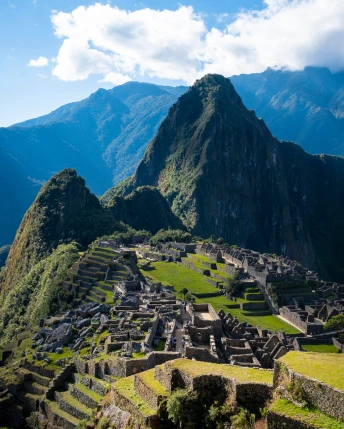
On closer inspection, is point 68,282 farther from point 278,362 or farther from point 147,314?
point 278,362

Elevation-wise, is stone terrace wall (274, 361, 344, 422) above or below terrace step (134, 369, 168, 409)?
above

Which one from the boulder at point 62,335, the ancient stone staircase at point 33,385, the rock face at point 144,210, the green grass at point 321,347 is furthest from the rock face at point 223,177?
the ancient stone staircase at point 33,385

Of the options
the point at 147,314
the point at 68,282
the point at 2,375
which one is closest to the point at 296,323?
the point at 68,282

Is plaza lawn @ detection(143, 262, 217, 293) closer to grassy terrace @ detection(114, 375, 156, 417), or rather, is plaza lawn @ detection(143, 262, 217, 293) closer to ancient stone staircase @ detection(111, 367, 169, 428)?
grassy terrace @ detection(114, 375, 156, 417)

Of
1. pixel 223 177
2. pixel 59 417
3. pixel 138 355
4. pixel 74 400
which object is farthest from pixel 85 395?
pixel 223 177

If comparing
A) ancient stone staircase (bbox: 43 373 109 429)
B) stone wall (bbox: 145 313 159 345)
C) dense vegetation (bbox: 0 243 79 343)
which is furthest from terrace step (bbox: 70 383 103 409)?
dense vegetation (bbox: 0 243 79 343)

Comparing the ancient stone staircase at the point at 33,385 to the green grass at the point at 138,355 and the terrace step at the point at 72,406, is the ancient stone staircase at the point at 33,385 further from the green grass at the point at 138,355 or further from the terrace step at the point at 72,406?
the green grass at the point at 138,355
